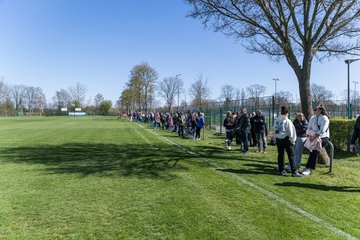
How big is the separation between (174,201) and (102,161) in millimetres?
5718

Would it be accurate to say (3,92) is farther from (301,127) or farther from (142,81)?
(301,127)

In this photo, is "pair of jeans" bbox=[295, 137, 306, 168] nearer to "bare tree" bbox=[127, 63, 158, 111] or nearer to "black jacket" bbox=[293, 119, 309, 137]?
"black jacket" bbox=[293, 119, 309, 137]

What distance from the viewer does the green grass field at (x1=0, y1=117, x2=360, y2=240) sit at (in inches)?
196

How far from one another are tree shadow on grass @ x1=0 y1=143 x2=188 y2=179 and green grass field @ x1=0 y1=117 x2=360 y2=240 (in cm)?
6

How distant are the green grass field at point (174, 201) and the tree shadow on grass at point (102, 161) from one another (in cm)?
6

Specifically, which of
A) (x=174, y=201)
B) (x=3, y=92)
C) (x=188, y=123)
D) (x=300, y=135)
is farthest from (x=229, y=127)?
(x=3, y=92)

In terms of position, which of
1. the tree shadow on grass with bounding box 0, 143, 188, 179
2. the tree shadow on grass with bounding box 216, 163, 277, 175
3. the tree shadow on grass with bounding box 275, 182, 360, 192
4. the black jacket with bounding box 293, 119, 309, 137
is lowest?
the tree shadow on grass with bounding box 275, 182, 360, 192

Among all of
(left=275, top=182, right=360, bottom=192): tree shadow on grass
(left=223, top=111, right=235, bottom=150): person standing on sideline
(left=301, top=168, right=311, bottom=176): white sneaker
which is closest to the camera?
(left=275, top=182, right=360, bottom=192): tree shadow on grass

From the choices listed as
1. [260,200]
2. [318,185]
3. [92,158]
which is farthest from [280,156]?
[92,158]

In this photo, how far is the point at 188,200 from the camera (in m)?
6.59

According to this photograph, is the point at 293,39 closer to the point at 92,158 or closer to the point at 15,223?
the point at 92,158

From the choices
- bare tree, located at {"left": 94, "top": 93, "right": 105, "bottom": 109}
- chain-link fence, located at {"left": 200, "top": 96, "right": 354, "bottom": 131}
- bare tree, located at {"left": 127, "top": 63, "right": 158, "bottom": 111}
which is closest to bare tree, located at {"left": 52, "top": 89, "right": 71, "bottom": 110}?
bare tree, located at {"left": 94, "top": 93, "right": 105, "bottom": 109}

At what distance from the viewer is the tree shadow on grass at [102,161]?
376 inches

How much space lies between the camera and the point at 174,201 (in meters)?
6.49
